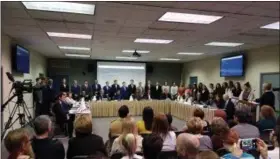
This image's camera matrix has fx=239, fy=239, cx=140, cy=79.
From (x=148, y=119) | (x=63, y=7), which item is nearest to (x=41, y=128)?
(x=148, y=119)

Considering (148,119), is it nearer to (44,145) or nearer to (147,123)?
(147,123)

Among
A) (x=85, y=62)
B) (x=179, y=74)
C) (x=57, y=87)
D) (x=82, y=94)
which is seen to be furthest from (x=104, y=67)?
(x=179, y=74)

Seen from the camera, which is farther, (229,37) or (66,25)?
(229,37)

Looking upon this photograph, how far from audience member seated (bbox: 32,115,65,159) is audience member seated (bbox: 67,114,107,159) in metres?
0.13

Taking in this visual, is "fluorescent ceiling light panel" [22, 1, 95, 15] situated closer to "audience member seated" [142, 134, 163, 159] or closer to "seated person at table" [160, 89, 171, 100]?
"audience member seated" [142, 134, 163, 159]

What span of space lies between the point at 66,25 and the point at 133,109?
5.10 m

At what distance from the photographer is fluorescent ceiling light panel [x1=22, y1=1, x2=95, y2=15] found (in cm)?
400

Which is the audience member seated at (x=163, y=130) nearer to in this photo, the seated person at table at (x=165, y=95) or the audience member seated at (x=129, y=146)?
the audience member seated at (x=129, y=146)

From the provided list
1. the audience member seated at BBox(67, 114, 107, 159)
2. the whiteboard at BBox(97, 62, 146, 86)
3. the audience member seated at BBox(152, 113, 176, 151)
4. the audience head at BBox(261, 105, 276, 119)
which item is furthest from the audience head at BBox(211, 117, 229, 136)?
the whiteboard at BBox(97, 62, 146, 86)

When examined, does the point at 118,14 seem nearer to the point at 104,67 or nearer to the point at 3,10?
the point at 3,10

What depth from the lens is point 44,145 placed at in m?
2.19

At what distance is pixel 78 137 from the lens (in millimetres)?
2416

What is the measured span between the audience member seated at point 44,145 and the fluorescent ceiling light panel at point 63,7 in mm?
2406

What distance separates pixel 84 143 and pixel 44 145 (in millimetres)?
369
